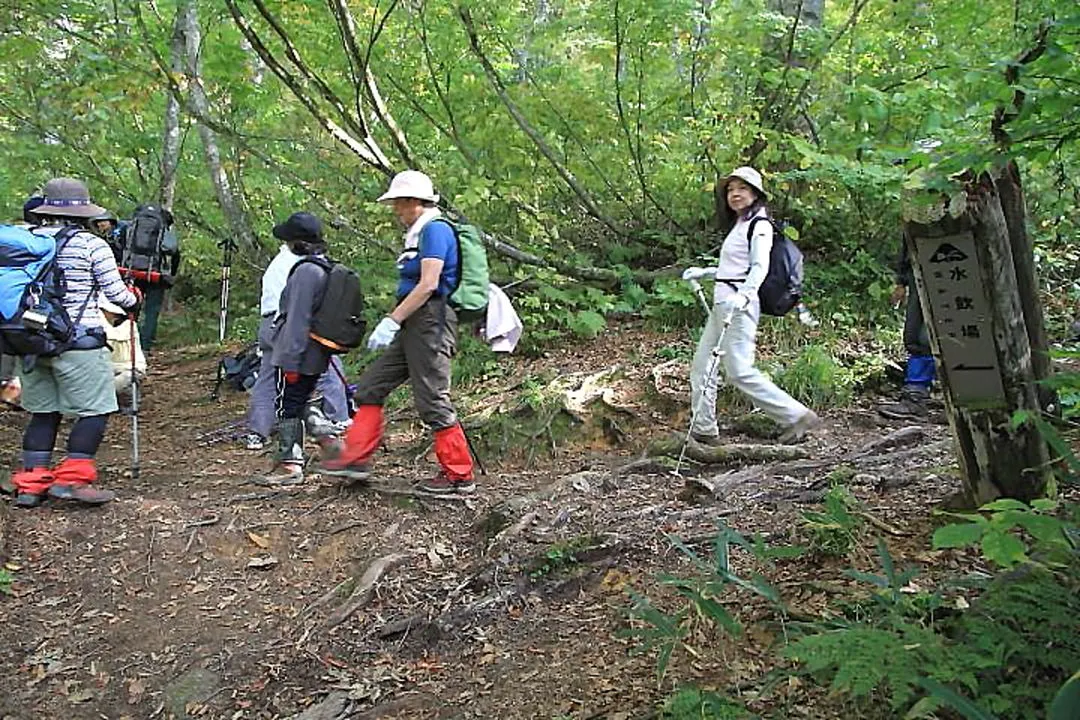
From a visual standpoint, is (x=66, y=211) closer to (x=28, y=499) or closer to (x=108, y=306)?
(x=108, y=306)

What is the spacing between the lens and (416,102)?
10.6 meters

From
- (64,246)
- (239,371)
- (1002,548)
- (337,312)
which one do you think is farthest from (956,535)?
(239,371)

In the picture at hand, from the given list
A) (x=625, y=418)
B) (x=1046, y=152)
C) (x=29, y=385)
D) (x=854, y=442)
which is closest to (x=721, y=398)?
(x=625, y=418)

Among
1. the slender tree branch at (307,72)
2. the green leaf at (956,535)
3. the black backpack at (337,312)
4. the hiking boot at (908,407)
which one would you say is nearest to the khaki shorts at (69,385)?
the black backpack at (337,312)

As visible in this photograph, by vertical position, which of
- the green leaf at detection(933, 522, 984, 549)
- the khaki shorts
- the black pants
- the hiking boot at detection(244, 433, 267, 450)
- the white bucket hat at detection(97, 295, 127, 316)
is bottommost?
the green leaf at detection(933, 522, 984, 549)

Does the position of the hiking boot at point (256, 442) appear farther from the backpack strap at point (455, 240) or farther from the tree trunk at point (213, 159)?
the tree trunk at point (213, 159)

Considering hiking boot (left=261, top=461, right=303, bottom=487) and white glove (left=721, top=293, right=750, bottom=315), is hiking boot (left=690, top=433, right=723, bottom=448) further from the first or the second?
hiking boot (left=261, top=461, right=303, bottom=487)

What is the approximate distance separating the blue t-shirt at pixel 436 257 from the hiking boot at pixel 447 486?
125 centimetres

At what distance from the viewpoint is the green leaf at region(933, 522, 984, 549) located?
83.2 inches

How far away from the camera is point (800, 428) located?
20.3ft

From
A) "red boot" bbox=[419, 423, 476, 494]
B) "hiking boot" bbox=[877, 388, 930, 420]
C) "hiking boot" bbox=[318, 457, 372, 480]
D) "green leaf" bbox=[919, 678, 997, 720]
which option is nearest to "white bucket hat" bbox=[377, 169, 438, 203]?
"red boot" bbox=[419, 423, 476, 494]

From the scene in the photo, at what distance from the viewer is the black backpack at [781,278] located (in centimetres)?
605

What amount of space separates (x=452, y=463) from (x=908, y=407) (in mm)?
3879

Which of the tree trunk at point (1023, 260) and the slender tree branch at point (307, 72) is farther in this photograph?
the slender tree branch at point (307, 72)
